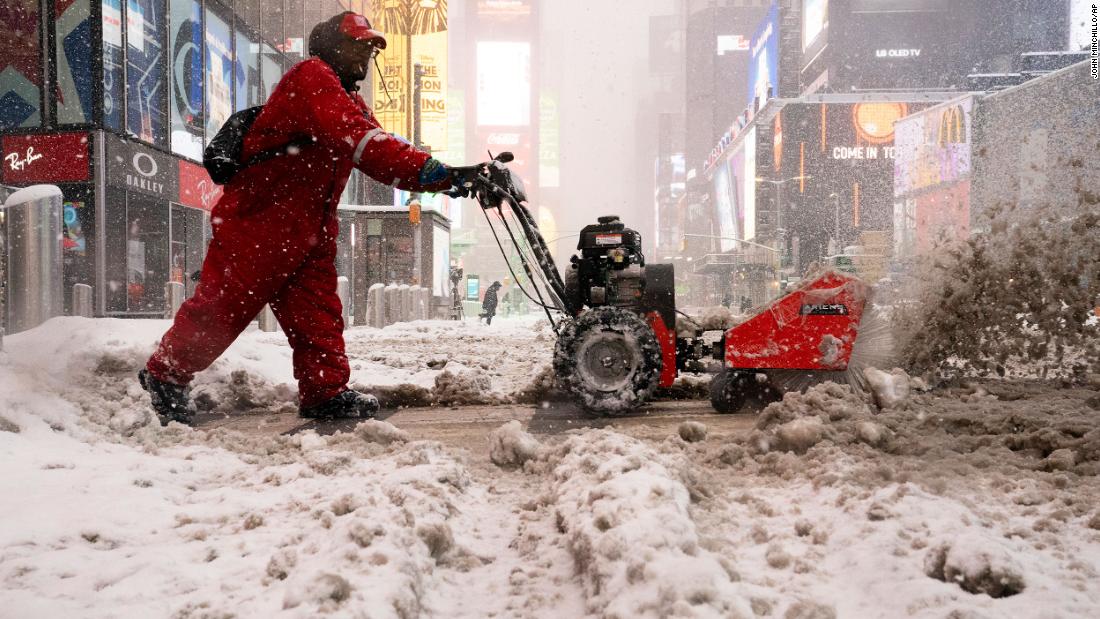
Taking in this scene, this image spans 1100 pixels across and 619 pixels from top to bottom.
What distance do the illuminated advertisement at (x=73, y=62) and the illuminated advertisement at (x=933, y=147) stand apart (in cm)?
5001

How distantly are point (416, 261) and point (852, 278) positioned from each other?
21.9m

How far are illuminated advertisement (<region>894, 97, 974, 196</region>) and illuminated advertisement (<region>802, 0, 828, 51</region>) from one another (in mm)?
16438

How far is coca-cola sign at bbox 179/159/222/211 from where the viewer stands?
17922 millimetres

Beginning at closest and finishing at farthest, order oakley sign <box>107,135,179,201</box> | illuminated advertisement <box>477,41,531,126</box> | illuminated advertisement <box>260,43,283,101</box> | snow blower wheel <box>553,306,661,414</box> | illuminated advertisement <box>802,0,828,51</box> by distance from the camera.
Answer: snow blower wheel <box>553,306,661,414</box>, oakley sign <box>107,135,179,201</box>, illuminated advertisement <box>260,43,283,101</box>, illuminated advertisement <box>802,0,828,51</box>, illuminated advertisement <box>477,41,531,126</box>

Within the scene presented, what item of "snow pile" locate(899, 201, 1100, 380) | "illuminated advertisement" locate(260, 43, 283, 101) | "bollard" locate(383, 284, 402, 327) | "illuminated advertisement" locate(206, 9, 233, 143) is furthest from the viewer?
"illuminated advertisement" locate(260, 43, 283, 101)

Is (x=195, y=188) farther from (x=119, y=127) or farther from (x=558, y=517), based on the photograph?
(x=558, y=517)

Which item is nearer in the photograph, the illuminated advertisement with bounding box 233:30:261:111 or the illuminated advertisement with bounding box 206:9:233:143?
the illuminated advertisement with bounding box 206:9:233:143

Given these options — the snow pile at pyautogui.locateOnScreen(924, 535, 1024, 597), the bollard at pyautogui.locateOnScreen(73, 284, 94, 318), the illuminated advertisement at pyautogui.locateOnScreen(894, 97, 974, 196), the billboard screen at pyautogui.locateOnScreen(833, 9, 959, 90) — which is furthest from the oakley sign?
the billboard screen at pyautogui.locateOnScreen(833, 9, 959, 90)

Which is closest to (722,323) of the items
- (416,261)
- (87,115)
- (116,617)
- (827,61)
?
(116,617)

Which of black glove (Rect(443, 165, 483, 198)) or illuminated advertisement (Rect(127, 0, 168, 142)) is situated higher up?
illuminated advertisement (Rect(127, 0, 168, 142))

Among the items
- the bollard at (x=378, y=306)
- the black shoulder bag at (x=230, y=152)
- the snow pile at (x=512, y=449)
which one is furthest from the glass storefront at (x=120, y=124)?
the snow pile at (x=512, y=449)

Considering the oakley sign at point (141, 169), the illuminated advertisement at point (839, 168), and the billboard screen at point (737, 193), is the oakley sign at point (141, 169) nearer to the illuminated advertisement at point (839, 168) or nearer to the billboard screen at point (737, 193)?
the billboard screen at point (737, 193)

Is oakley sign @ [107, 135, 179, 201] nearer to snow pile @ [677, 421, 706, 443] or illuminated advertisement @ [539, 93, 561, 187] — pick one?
snow pile @ [677, 421, 706, 443]

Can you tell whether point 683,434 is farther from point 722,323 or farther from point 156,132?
point 156,132
